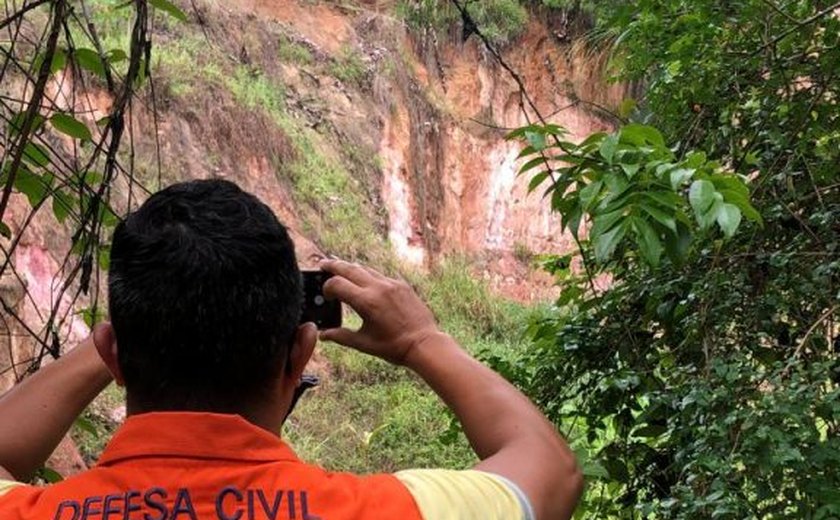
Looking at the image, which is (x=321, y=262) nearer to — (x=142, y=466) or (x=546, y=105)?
(x=142, y=466)

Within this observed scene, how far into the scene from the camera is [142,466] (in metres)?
0.61

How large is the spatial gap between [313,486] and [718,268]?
1232mm

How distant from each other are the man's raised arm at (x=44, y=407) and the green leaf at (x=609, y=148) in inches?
27.3

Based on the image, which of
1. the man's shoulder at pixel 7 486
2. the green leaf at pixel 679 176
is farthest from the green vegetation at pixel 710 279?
the man's shoulder at pixel 7 486

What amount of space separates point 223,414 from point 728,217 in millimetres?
732

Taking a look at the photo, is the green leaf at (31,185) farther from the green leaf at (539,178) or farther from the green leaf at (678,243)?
the green leaf at (678,243)

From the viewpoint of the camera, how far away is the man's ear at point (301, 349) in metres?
0.69

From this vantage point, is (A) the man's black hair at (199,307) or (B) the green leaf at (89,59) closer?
(A) the man's black hair at (199,307)

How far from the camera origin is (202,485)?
1.97 ft

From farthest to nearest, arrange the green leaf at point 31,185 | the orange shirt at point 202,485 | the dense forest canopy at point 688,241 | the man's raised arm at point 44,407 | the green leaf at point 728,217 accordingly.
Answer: the green leaf at point 31,185 → the dense forest canopy at point 688,241 → the green leaf at point 728,217 → the man's raised arm at point 44,407 → the orange shirt at point 202,485

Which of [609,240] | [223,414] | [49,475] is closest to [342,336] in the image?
[223,414]

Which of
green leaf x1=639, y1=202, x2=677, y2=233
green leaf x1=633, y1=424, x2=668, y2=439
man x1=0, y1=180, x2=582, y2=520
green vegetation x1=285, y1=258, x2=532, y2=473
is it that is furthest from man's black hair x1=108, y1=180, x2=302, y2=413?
green vegetation x1=285, y1=258, x2=532, y2=473

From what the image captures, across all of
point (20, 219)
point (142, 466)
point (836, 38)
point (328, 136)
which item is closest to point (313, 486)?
point (142, 466)

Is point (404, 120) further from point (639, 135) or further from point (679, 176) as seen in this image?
point (679, 176)
